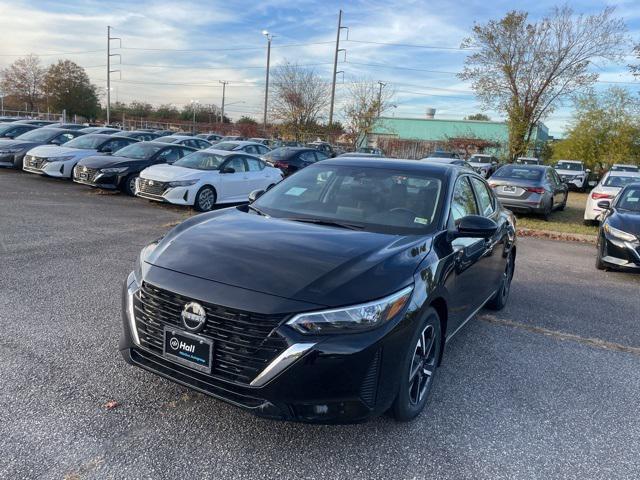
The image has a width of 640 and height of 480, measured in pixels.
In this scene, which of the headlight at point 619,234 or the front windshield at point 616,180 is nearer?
the headlight at point 619,234

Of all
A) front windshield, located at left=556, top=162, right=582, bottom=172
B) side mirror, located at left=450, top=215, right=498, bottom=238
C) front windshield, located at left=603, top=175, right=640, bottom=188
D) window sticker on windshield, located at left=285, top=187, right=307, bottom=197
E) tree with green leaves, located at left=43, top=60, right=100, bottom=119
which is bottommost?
side mirror, located at left=450, top=215, right=498, bottom=238

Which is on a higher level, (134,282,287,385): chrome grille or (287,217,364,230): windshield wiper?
(287,217,364,230): windshield wiper

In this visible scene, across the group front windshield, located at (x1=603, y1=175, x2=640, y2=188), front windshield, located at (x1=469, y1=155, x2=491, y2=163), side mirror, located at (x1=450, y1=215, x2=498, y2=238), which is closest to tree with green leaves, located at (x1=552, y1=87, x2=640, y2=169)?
front windshield, located at (x1=469, y1=155, x2=491, y2=163)

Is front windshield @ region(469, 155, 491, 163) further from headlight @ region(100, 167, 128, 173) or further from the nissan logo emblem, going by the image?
the nissan logo emblem

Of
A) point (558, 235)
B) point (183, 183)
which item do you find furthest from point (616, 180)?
point (183, 183)

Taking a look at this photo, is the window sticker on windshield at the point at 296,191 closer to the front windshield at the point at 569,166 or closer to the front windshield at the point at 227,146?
the front windshield at the point at 227,146

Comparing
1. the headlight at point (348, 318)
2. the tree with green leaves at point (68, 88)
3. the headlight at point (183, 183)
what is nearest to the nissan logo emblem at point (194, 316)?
the headlight at point (348, 318)

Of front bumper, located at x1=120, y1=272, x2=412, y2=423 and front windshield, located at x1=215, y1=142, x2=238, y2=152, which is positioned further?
front windshield, located at x1=215, y1=142, x2=238, y2=152

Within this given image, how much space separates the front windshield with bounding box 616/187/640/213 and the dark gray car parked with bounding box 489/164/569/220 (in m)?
3.69

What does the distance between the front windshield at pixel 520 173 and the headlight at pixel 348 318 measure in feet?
38.4

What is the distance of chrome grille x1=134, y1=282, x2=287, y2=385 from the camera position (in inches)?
99.5

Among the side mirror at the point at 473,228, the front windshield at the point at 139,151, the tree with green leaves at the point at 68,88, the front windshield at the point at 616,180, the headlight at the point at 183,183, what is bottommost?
the headlight at the point at 183,183

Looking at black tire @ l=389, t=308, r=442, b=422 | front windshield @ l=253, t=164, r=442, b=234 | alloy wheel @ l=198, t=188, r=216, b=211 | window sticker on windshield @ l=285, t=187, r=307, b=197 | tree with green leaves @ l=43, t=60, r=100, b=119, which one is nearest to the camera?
black tire @ l=389, t=308, r=442, b=422

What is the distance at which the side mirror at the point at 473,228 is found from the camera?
3.66 m
